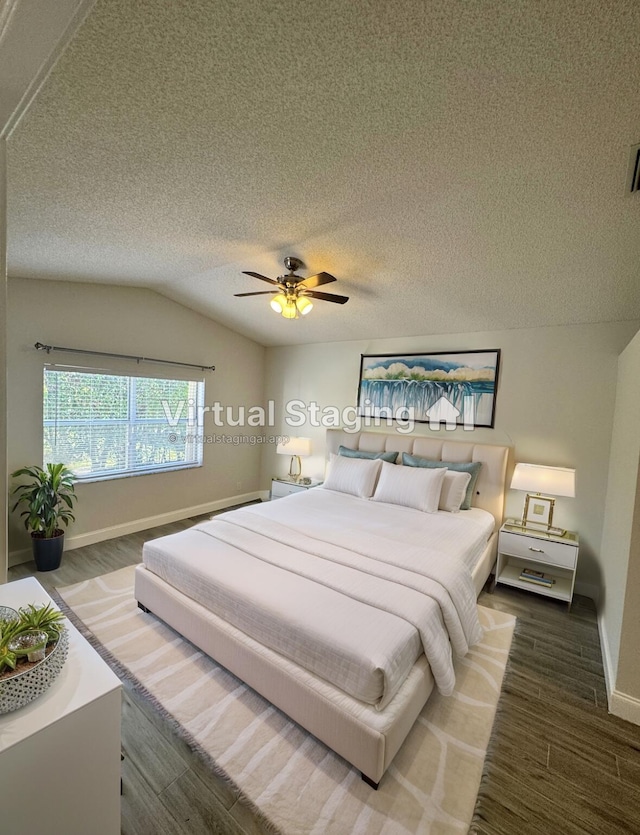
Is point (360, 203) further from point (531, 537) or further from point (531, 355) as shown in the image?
point (531, 537)

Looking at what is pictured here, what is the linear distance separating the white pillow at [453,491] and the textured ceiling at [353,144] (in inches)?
64.4

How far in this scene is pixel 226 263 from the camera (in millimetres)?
3027

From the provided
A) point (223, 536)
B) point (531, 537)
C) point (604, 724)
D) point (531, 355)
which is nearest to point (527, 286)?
point (531, 355)

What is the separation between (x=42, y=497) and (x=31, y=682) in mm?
2683

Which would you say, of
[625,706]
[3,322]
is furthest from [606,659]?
[3,322]

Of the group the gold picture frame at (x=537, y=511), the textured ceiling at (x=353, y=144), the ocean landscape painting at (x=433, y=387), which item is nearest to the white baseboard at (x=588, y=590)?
the gold picture frame at (x=537, y=511)

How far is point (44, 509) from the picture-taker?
301cm

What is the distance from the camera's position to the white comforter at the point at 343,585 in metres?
1.54

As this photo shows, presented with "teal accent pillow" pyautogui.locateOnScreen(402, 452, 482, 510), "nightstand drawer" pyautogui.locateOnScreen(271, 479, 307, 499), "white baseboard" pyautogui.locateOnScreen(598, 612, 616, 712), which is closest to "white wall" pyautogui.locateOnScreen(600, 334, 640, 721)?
"white baseboard" pyautogui.locateOnScreen(598, 612, 616, 712)

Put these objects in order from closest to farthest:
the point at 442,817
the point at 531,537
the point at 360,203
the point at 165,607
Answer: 1. the point at 442,817
2. the point at 360,203
3. the point at 165,607
4. the point at 531,537

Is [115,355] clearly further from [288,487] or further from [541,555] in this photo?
[541,555]

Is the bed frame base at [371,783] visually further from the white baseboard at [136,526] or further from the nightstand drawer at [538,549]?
the white baseboard at [136,526]

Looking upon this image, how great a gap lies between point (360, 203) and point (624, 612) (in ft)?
8.62

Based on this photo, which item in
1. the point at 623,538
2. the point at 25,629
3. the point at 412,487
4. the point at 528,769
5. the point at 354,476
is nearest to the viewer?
the point at 25,629
